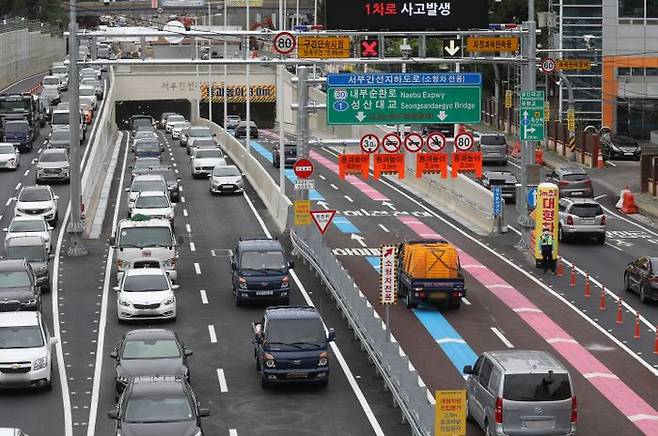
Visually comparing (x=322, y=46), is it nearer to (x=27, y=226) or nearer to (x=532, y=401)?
(x=27, y=226)

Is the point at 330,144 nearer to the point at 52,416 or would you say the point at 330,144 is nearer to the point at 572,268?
the point at 572,268

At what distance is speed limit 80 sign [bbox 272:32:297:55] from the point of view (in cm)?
4706

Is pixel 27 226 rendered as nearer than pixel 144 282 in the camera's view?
No

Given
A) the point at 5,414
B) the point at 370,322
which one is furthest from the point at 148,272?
the point at 5,414

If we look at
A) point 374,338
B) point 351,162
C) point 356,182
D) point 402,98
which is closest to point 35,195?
point 351,162

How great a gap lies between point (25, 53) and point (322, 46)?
10453 centimetres

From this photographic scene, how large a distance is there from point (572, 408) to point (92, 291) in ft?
70.7

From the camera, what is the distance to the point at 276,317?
33594 millimetres

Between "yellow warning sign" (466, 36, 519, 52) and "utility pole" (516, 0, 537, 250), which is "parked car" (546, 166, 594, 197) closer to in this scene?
"utility pole" (516, 0, 537, 250)

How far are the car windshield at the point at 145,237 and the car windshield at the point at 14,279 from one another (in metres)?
5.74

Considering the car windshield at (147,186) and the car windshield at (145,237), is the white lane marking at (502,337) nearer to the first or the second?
the car windshield at (145,237)

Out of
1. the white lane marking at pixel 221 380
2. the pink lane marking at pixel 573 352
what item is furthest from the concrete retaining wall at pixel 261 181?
the white lane marking at pixel 221 380

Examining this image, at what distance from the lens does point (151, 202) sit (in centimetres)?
5694

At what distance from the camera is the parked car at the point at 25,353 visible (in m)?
32.3
